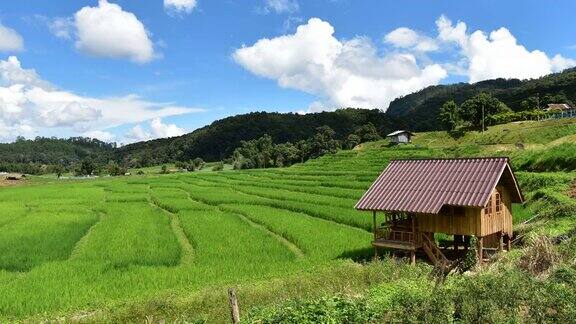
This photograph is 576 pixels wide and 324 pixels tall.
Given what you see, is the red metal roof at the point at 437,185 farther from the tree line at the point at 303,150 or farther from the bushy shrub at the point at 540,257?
the tree line at the point at 303,150

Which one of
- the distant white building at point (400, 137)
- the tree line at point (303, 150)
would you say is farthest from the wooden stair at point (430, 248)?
→ the tree line at point (303, 150)

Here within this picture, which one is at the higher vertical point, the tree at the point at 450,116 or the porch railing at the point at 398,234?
the tree at the point at 450,116

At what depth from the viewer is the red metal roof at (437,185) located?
16484 millimetres

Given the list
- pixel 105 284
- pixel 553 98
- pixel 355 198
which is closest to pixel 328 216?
pixel 355 198

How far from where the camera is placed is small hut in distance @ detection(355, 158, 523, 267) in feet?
54.6

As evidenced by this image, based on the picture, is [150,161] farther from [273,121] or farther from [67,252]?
[67,252]

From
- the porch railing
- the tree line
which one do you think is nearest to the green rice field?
the porch railing

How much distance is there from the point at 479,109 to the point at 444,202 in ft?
208

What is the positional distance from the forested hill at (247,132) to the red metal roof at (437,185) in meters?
143

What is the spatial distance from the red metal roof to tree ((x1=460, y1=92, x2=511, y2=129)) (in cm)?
5679

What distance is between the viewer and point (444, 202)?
16562mm

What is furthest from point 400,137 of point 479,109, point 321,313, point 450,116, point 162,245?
point 321,313

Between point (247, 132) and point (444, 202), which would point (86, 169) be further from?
point (444, 202)

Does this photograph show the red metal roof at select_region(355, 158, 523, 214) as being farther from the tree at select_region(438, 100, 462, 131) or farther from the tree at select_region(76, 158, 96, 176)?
the tree at select_region(76, 158, 96, 176)
